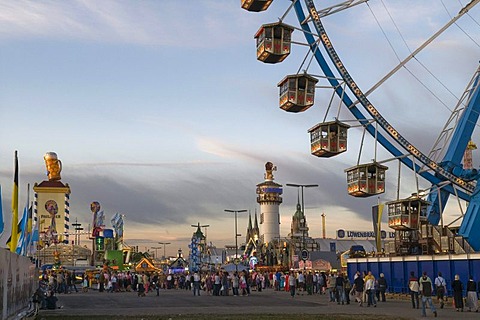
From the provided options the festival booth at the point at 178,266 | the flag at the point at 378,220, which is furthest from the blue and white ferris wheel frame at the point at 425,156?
the festival booth at the point at 178,266

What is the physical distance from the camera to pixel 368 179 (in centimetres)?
3875

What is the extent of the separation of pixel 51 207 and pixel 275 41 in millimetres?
118748

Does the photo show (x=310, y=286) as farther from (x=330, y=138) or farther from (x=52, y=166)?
(x=52, y=166)

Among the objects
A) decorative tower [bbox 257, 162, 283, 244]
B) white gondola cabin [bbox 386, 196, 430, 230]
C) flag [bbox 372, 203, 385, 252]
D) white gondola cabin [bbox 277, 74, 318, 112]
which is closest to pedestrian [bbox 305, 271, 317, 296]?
flag [bbox 372, 203, 385, 252]

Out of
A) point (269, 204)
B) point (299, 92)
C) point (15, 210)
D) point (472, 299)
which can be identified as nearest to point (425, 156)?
point (299, 92)

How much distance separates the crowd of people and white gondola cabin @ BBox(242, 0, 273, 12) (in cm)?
1405

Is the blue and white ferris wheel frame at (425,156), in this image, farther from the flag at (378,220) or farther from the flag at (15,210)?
the flag at (15,210)

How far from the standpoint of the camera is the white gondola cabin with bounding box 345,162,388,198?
3869cm

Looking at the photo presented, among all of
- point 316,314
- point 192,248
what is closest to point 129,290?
point 316,314

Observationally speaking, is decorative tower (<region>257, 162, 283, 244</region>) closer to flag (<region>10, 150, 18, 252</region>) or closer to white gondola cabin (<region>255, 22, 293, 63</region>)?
white gondola cabin (<region>255, 22, 293, 63</region>)

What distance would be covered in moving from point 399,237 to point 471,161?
2778cm

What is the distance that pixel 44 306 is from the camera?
1232 inches

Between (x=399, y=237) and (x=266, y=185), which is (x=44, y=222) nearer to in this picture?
(x=266, y=185)

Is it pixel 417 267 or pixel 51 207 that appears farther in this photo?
pixel 51 207
